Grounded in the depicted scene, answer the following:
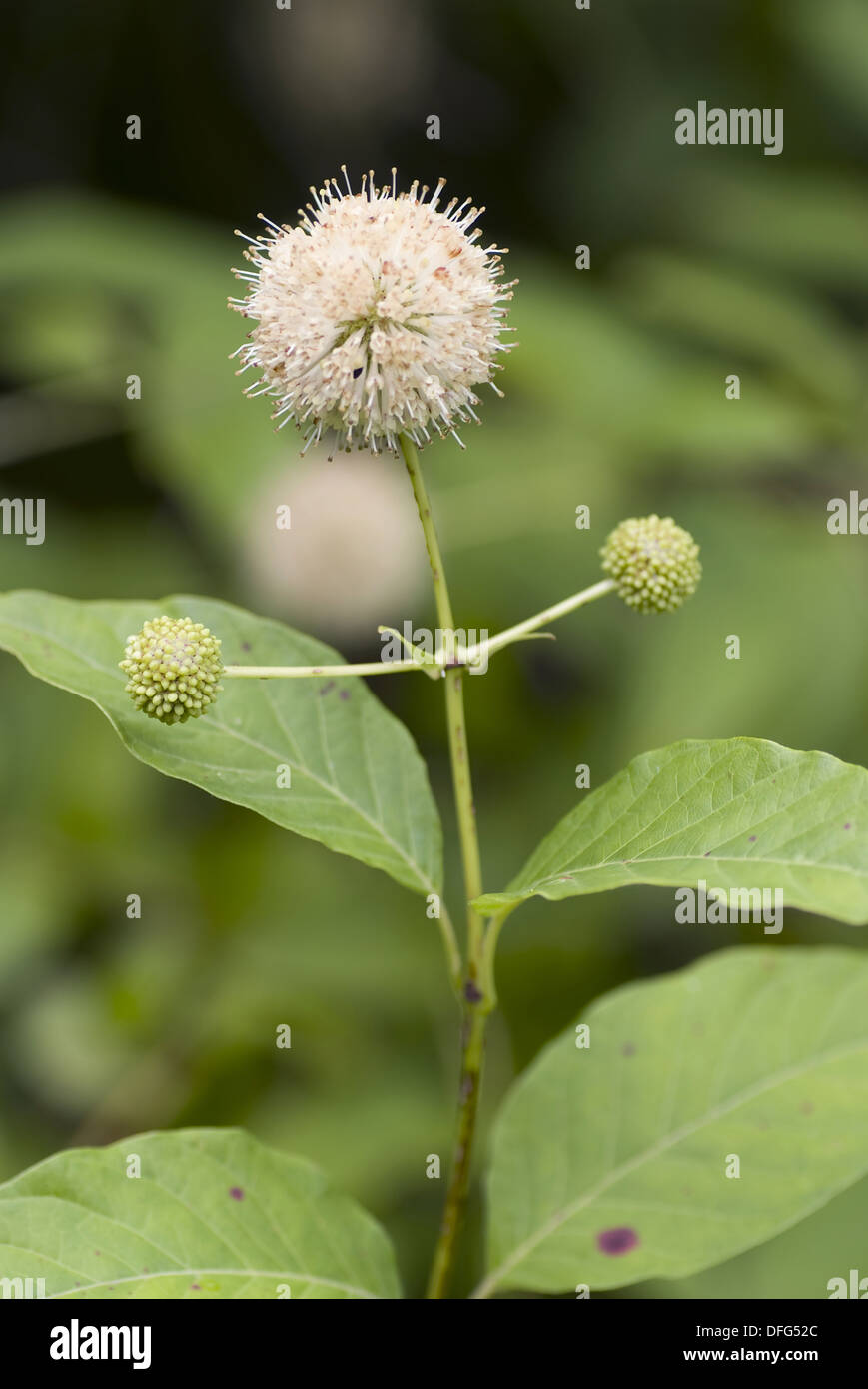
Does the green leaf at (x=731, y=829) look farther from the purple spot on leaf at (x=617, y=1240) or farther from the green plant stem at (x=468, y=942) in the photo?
the purple spot on leaf at (x=617, y=1240)

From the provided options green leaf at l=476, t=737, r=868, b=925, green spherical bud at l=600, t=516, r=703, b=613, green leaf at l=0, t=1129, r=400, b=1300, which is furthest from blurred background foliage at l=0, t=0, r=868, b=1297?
green leaf at l=476, t=737, r=868, b=925

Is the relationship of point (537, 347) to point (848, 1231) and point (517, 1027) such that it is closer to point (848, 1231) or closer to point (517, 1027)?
point (517, 1027)

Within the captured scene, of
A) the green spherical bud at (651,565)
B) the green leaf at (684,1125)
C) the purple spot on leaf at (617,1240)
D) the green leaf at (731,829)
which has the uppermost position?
the green spherical bud at (651,565)

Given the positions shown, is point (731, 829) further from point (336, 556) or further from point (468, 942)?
point (336, 556)

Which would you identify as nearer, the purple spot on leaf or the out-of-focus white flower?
the purple spot on leaf

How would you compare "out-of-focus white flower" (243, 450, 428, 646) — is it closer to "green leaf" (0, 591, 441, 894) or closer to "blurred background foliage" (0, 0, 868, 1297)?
"blurred background foliage" (0, 0, 868, 1297)

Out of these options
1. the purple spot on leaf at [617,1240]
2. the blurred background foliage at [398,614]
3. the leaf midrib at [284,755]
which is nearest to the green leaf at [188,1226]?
the purple spot on leaf at [617,1240]
